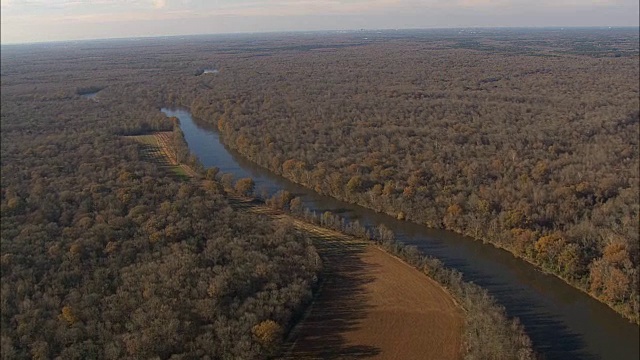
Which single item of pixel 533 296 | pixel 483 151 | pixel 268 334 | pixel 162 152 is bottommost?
pixel 533 296

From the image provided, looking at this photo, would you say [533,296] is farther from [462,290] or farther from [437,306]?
[437,306]

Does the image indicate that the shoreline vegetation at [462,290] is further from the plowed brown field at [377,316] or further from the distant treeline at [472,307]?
the plowed brown field at [377,316]

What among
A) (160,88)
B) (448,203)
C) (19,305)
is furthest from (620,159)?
(160,88)

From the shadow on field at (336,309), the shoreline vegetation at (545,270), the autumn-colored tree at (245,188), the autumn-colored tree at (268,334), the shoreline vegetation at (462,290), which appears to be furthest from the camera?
the autumn-colored tree at (245,188)

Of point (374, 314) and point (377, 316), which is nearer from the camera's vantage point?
point (377, 316)

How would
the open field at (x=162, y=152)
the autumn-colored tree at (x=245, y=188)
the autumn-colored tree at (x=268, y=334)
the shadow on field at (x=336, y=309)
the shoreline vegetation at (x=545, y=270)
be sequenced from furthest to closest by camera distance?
the open field at (x=162, y=152)
the autumn-colored tree at (x=245, y=188)
the shoreline vegetation at (x=545, y=270)
the shadow on field at (x=336, y=309)
the autumn-colored tree at (x=268, y=334)

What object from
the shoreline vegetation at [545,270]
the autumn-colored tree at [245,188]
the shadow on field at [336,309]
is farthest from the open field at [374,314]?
the autumn-colored tree at [245,188]

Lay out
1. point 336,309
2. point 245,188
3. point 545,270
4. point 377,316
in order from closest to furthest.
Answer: point 377,316
point 336,309
point 545,270
point 245,188

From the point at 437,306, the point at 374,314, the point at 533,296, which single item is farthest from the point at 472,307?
the point at 533,296
